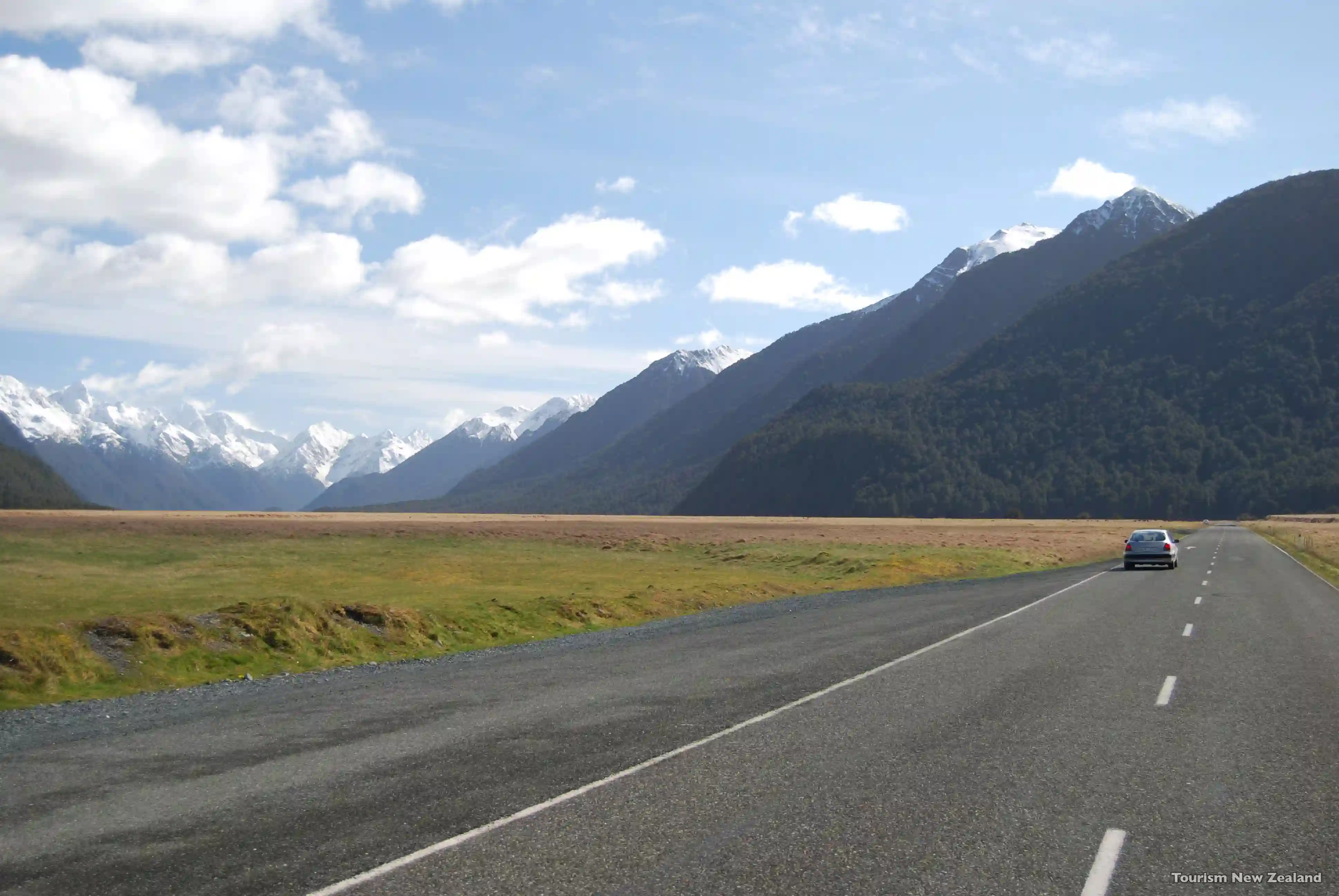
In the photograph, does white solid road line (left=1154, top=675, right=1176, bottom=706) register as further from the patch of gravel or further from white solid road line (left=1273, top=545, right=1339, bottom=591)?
white solid road line (left=1273, top=545, right=1339, bottom=591)

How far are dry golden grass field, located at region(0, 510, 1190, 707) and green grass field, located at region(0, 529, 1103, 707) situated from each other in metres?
0.07

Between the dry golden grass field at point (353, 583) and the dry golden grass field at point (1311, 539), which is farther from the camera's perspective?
the dry golden grass field at point (1311, 539)

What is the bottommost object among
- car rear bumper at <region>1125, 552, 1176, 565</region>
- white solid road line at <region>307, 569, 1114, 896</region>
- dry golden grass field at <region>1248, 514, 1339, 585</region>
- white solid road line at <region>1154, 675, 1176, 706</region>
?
dry golden grass field at <region>1248, 514, 1339, 585</region>

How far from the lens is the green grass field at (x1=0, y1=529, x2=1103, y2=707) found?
18.4m

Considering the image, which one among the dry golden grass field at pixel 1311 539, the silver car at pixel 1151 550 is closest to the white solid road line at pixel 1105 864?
the dry golden grass field at pixel 1311 539

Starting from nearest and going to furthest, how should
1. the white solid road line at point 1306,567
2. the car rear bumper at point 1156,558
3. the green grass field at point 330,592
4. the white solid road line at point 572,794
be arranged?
the white solid road line at point 572,794 < the green grass field at point 330,592 < the white solid road line at point 1306,567 < the car rear bumper at point 1156,558

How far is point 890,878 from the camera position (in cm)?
674

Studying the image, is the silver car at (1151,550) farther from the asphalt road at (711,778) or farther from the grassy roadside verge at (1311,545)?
the asphalt road at (711,778)

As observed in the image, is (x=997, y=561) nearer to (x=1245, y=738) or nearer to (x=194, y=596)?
(x=194, y=596)

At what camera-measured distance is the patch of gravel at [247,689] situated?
1290 cm

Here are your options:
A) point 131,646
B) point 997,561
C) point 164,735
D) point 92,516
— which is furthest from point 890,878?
point 92,516

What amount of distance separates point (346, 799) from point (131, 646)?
1212 cm

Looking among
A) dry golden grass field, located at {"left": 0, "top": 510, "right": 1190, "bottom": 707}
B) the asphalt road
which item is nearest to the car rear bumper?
dry golden grass field, located at {"left": 0, "top": 510, "right": 1190, "bottom": 707}

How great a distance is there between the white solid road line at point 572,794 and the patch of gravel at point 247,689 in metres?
6.74
